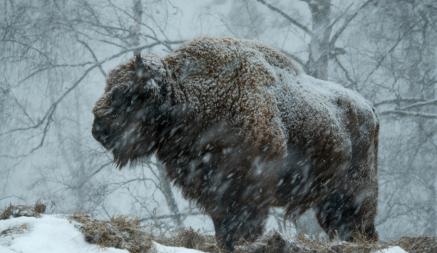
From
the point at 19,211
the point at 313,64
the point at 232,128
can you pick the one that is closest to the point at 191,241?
the point at 232,128

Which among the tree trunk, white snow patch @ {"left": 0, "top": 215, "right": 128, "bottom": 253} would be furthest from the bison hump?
the tree trunk

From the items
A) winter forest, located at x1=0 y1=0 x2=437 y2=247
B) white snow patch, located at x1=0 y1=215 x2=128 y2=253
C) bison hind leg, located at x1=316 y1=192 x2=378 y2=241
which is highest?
winter forest, located at x1=0 y1=0 x2=437 y2=247

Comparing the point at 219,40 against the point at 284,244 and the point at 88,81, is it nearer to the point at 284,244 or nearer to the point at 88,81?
the point at 284,244

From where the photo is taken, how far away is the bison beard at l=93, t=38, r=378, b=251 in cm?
509

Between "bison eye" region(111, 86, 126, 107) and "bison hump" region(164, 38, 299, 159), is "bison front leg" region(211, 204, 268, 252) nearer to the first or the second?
"bison hump" region(164, 38, 299, 159)

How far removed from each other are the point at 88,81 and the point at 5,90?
11.1 feet

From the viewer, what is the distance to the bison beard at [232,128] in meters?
5.09

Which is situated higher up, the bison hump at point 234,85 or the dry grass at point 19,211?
the bison hump at point 234,85

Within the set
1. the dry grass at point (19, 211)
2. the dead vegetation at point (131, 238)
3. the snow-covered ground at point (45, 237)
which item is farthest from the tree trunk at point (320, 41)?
the snow-covered ground at point (45, 237)

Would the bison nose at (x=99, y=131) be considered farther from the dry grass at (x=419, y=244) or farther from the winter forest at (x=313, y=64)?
the winter forest at (x=313, y=64)

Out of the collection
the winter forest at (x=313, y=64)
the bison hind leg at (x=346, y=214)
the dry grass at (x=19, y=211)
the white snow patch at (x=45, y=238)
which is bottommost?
the white snow patch at (x=45, y=238)

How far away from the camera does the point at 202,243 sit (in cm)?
462

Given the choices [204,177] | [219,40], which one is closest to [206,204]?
[204,177]

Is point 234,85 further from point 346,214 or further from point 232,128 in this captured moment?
point 346,214
